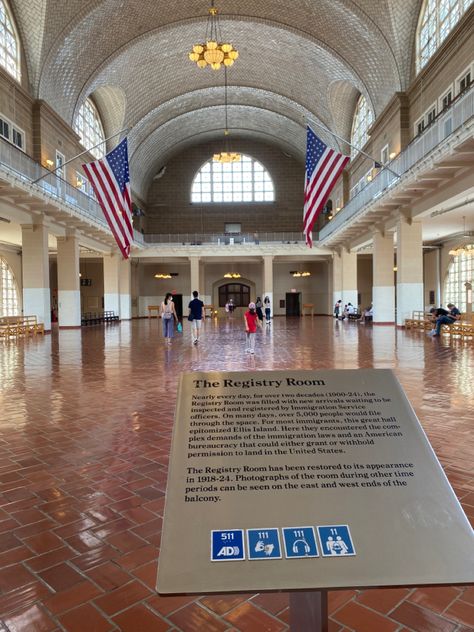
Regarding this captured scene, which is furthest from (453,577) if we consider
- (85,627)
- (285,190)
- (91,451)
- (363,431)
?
(285,190)

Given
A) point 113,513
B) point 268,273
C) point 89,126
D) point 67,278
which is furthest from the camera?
point 268,273

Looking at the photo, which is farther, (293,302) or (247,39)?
(293,302)

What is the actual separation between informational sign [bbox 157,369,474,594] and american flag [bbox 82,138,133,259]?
12.7 metres

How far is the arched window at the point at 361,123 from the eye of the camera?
86.8ft

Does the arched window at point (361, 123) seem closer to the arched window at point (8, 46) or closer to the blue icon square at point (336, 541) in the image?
the arched window at point (8, 46)

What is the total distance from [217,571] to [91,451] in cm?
318

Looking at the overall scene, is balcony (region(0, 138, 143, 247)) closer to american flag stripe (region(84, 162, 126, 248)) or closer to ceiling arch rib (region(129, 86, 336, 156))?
american flag stripe (region(84, 162, 126, 248))

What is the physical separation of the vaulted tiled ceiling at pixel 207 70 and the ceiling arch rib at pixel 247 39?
59mm

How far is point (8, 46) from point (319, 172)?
14.3m

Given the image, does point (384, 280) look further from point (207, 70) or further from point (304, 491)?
point (304, 491)

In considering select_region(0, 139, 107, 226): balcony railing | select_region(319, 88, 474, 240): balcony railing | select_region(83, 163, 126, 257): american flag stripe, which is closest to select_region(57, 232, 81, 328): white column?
select_region(0, 139, 107, 226): balcony railing

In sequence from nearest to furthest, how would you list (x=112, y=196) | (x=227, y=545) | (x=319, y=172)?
1. (x=227, y=545)
2. (x=319, y=172)
3. (x=112, y=196)

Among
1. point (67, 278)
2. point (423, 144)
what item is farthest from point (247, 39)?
point (67, 278)

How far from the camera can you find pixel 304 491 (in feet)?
5.48
